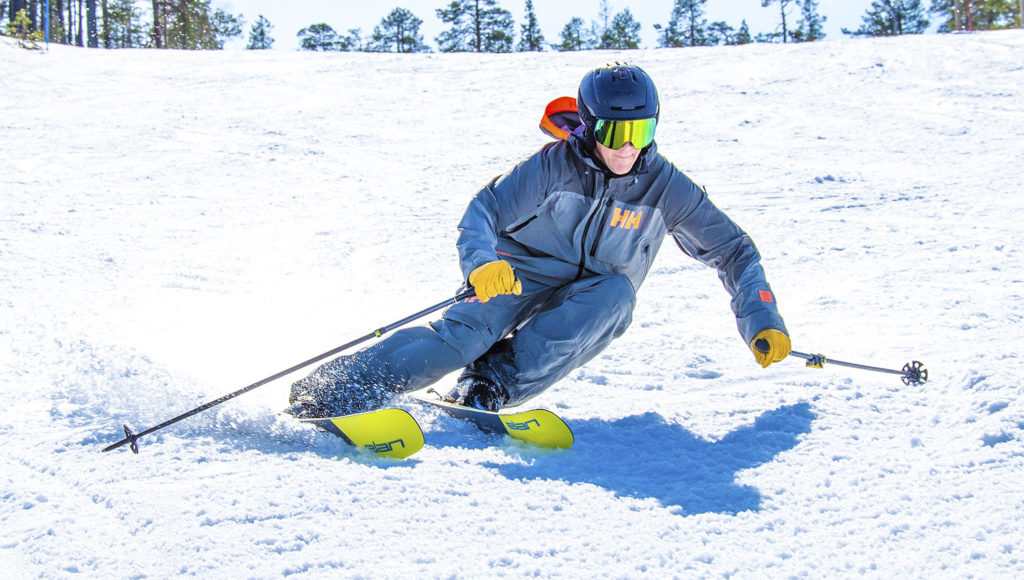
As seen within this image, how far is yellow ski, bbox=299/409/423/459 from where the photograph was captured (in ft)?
7.12

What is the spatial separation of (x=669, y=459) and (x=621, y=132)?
115 centimetres

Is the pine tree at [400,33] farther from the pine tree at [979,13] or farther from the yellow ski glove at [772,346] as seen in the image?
the yellow ski glove at [772,346]

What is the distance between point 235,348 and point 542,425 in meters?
1.86

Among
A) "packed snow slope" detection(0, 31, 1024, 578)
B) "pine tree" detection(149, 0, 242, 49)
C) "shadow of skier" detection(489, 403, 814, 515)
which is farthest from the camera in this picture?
"pine tree" detection(149, 0, 242, 49)

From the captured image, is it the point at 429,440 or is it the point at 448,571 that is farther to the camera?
the point at 429,440

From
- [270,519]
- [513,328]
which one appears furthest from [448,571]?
[513,328]

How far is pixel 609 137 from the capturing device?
8.81ft

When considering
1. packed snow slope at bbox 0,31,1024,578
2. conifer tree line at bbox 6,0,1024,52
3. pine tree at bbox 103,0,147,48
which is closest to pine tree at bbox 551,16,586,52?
conifer tree line at bbox 6,0,1024,52

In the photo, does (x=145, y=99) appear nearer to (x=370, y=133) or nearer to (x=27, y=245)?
(x=370, y=133)

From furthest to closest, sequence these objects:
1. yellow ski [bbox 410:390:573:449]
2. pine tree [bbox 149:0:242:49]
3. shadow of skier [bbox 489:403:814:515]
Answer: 1. pine tree [bbox 149:0:242:49]
2. yellow ski [bbox 410:390:573:449]
3. shadow of skier [bbox 489:403:814:515]

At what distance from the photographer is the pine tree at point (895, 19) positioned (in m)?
38.2

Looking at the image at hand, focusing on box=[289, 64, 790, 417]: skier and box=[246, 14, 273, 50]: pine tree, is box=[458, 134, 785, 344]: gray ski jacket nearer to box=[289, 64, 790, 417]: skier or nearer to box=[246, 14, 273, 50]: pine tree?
box=[289, 64, 790, 417]: skier

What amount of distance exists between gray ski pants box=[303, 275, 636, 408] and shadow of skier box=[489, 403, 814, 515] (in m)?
0.27

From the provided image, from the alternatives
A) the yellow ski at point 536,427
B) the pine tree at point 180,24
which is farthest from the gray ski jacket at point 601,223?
the pine tree at point 180,24
